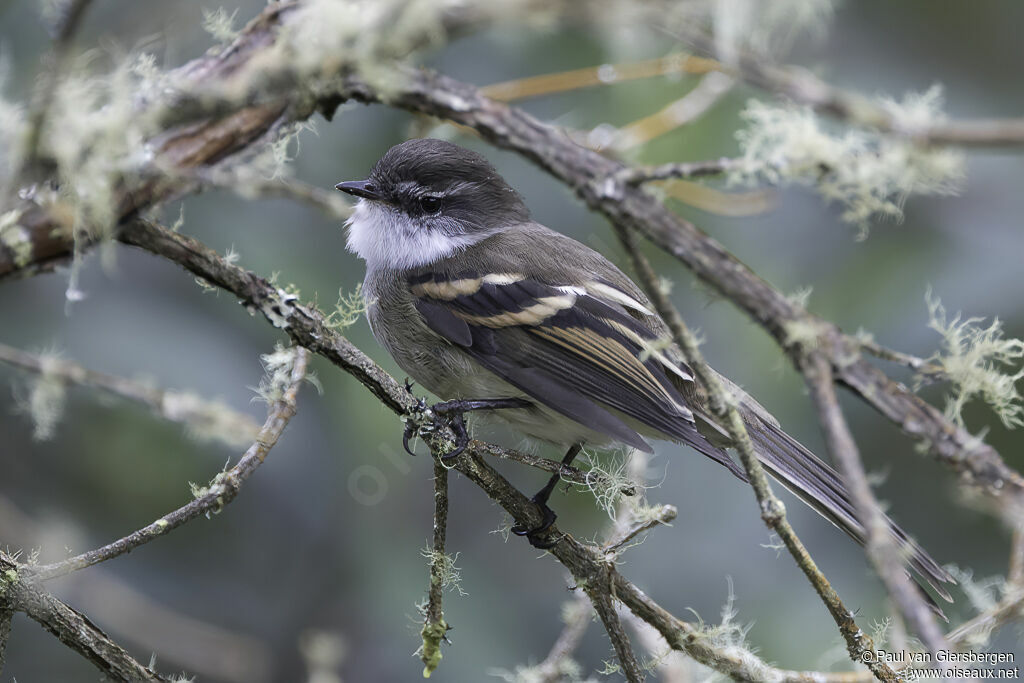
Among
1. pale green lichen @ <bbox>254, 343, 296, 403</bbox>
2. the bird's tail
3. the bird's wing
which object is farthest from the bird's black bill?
the bird's tail

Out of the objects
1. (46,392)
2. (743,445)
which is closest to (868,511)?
(743,445)

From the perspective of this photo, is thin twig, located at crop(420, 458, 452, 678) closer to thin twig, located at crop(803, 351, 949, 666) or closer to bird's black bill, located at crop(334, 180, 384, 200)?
thin twig, located at crop(803, 351, 949, 666)

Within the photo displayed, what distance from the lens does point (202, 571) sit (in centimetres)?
325

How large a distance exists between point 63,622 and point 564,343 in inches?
60.2

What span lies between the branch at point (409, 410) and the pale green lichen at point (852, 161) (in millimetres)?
877

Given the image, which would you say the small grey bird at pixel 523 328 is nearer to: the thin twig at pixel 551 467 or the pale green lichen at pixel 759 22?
Result: the thin twig at pixel 551 467

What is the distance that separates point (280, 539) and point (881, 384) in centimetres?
238

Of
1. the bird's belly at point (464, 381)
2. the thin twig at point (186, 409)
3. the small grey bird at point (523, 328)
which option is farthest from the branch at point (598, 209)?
the bird's belly at point (464, 381)

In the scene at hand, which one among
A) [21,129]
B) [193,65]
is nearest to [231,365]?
[193,65]

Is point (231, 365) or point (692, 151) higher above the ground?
point (692, 151)

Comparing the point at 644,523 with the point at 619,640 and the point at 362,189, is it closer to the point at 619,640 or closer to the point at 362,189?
the point at 619,640

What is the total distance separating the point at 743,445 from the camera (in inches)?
59.1

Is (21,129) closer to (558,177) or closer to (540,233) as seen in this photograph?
(558,177)

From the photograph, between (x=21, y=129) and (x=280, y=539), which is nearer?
(x=21, y=129)
